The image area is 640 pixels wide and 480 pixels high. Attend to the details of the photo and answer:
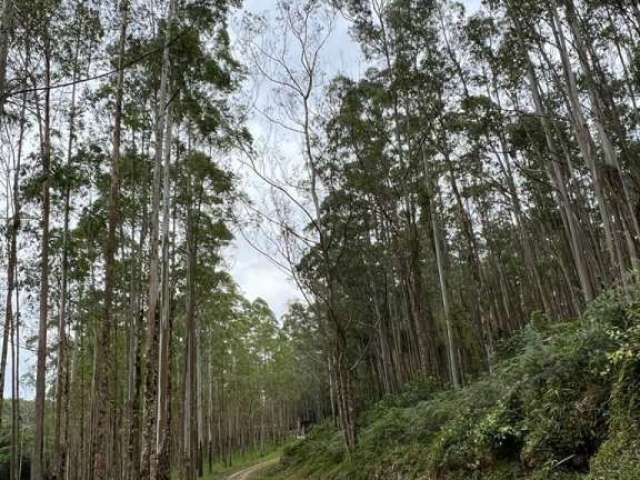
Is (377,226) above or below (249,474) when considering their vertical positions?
above

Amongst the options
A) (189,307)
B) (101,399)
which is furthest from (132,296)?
(101,399)

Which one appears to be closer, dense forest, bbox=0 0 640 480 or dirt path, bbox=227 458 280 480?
dense forest, bbox=0 0 640 480

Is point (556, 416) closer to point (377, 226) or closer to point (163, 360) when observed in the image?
point (163, 360)

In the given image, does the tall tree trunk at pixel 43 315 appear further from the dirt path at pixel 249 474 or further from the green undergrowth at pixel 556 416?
the dirt path at pixel 249 474

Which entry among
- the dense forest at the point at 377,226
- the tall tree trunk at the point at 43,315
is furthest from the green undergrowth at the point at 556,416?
the tall tree trunk at the point at 43,315

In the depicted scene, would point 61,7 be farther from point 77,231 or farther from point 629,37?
point 629,37

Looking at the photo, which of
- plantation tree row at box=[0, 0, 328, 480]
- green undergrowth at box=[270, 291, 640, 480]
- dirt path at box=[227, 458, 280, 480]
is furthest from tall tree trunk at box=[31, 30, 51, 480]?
dirt path at box=[227, 458, 280, 480]

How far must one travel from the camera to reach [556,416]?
4.38 metres

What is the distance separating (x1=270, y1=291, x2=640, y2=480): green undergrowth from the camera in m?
3.65

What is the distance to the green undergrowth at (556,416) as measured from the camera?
3647 mm

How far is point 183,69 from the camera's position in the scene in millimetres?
10617

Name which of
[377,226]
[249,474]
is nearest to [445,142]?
[377,226]

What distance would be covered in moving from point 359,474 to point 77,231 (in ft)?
35.6

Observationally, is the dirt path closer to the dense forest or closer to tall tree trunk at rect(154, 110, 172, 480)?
the dense forest
